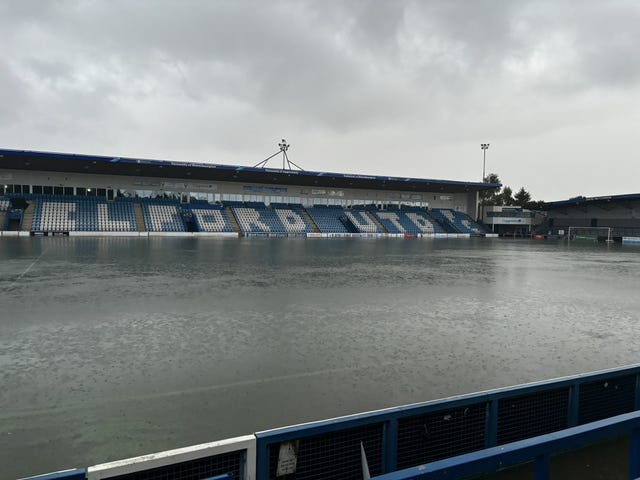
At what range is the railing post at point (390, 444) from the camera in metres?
2.99

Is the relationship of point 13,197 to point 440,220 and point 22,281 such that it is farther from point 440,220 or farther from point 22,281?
point 440,220

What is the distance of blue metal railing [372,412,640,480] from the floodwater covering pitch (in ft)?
7.17

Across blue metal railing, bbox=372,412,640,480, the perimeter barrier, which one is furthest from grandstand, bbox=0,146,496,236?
blue metal railing, bbox=372,412,640,480

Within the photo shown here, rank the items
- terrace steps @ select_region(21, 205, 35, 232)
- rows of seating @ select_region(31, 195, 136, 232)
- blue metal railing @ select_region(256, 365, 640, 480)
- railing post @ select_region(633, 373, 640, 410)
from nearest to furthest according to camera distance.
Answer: blue metal railing @ select_region(256, 365, 640, 480), railing post @ select_region(633, 373, 640, 410), terrace steps @ select_region(21, 205, 35, 232), rows of seating @ select_region(31, 195, 136, 232)

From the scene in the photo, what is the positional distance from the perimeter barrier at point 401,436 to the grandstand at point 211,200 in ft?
140

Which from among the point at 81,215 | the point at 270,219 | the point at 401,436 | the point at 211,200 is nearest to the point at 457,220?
the point at 270,219

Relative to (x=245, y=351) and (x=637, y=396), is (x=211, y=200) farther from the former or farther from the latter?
(x=637, y=396)

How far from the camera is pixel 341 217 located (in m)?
55.8

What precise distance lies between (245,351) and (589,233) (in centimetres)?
7101

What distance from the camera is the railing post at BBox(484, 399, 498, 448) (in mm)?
3357

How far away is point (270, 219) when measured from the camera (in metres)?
50.5

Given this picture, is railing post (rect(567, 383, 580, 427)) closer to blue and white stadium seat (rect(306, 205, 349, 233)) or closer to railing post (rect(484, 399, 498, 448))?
railing post (rect(484, 399, 498, 448))

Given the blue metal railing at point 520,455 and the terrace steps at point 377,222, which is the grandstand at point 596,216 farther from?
the blue metal railing at point 520,455

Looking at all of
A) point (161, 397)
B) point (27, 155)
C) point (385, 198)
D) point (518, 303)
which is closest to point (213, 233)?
point (27, 155)
